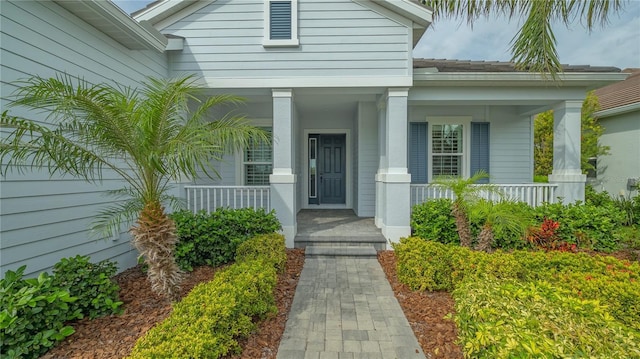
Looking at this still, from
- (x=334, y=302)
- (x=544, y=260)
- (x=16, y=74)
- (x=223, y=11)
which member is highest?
(x=223, y=11)

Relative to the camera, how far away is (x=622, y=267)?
11.5 ft

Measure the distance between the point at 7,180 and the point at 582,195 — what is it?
8876 millimetres

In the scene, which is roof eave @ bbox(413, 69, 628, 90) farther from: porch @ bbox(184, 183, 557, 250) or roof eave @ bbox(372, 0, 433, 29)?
porch @ bbox(184, 183, 557, 250)

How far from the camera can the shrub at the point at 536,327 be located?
5.95ft

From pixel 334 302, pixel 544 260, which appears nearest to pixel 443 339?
pixel 334 302

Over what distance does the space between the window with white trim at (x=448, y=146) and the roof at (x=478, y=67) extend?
1.29 m

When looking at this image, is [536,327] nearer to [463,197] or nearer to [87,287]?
[463,197]

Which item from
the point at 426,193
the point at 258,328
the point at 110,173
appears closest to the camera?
the point at 258,328

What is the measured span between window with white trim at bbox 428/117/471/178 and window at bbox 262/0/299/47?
13.5 feet

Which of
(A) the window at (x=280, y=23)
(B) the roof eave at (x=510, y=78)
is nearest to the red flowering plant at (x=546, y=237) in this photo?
(B) the roof eave at (x=510, y=78)

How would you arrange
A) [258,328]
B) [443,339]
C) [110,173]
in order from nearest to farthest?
[443,339] → [258,328] → [110,173]

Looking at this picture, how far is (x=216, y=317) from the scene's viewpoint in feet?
7.98

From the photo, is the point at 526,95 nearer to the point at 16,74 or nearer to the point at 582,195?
the point at 582,195

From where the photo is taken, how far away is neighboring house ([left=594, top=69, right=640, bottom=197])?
9672mm
